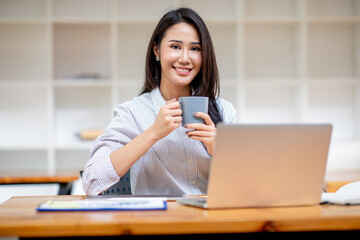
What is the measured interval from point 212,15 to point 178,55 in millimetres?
2286

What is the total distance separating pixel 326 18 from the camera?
385cm

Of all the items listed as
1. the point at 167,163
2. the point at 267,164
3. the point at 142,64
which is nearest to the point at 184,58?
the point at 167,163

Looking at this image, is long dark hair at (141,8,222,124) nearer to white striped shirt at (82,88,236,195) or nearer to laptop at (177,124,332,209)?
white striped shirt at (82,88,236,195)

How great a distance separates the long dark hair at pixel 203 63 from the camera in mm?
1833

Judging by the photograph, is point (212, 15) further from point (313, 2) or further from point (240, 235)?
point (240, 235)

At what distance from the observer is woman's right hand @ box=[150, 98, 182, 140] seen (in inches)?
55.4

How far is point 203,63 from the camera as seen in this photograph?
A: 6.02ft

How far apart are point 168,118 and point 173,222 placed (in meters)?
0.51

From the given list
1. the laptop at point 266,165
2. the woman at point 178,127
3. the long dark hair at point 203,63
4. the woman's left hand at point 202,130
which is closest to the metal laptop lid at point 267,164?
the laptop at point 266,165

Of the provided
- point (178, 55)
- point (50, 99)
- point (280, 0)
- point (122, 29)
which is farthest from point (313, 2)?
point (178, 55)

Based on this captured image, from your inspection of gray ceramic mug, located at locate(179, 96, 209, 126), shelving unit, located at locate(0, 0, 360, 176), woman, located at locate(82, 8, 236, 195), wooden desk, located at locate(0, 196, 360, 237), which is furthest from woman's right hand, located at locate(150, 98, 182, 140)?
shelving unit, located at locate(0, 0, 360, 176)

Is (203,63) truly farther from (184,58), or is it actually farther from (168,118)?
(168,118)

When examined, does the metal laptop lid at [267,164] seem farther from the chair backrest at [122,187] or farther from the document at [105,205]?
the chair backrest at [122,187]

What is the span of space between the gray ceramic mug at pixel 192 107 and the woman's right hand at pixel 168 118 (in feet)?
0.09
